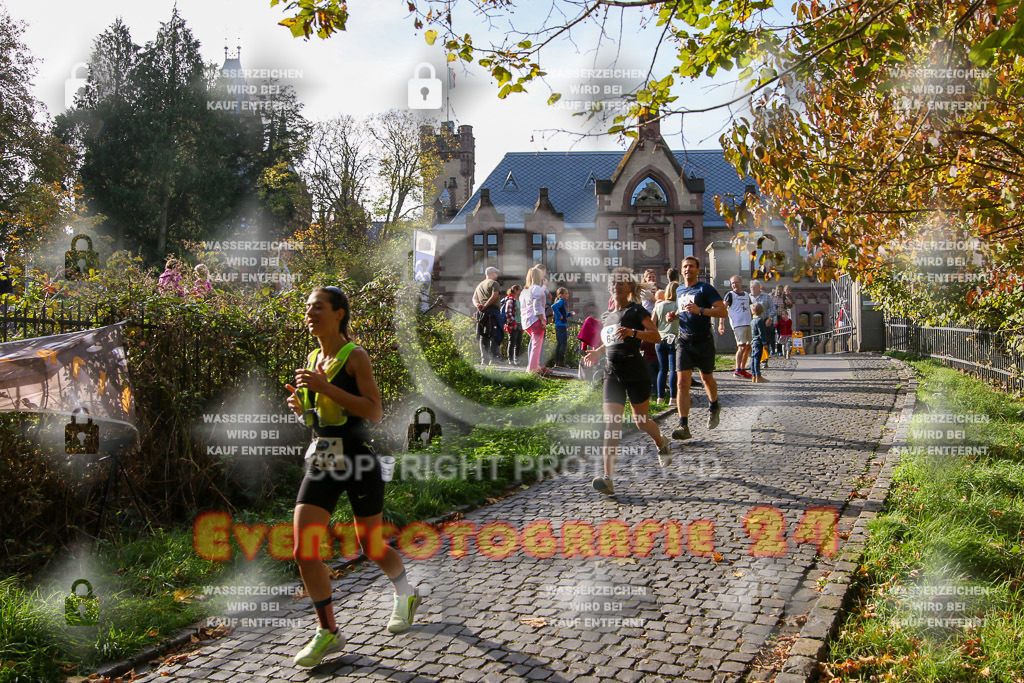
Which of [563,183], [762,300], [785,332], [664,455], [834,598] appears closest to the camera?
[834,598]

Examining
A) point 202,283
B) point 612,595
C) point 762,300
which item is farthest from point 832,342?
point 612,595

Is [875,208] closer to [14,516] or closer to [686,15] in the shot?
[686,15]

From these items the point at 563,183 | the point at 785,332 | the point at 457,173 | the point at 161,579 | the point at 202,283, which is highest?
the point at 457,173

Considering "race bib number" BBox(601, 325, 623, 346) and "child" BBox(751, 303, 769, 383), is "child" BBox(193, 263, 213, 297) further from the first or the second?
"child" BBox(751, 303, 769, 383)

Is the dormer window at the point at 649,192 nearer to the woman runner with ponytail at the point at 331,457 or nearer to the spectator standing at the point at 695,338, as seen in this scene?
the spectator standing at the point at 695,338

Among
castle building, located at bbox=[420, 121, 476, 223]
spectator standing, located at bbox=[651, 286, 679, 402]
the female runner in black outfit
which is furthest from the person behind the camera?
castle building, located at bbox=[420, 121, 476, 223]

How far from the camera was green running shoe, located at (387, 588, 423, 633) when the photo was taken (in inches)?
183

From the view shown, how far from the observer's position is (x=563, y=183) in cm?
5072

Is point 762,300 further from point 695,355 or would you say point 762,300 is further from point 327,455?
point 327,455

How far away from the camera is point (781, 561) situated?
18.4ft

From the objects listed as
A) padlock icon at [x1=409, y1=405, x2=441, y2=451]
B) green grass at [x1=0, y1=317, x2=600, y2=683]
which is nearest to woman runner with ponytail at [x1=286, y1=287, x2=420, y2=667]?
green grass at [x1=0, y1=317, x2=600, y2=683]

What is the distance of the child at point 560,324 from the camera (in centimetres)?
1828

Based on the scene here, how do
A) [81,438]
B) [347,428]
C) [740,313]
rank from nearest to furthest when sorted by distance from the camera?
[347,428] → [81,438] → [740,313]

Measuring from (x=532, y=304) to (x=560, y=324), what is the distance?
129 inches
